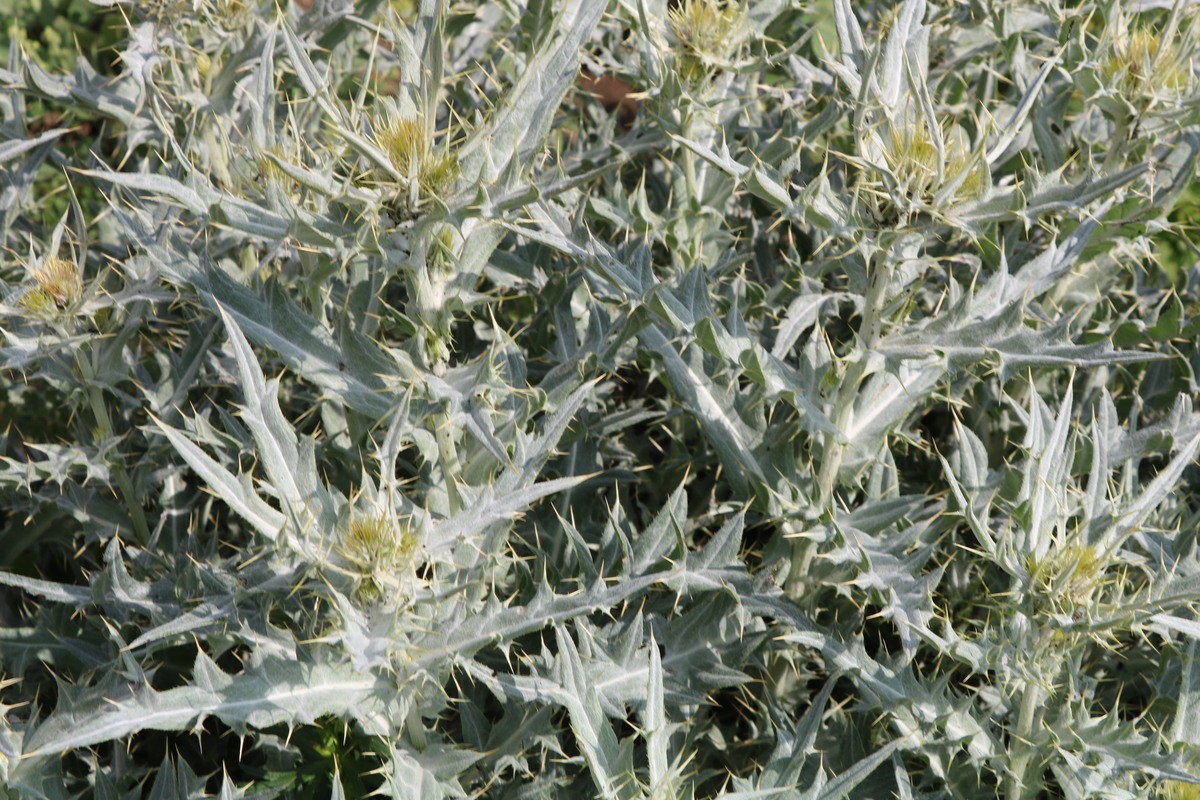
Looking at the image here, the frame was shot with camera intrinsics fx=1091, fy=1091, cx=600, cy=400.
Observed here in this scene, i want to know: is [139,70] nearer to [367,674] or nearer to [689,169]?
[689,169]

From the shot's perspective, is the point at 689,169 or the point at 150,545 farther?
the point at 689,169

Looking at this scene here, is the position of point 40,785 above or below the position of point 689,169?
below

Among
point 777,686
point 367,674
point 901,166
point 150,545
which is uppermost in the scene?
point 901,166

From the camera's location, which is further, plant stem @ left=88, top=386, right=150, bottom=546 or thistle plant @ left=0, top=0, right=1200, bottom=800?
plant stem @ left=88, top=386, right=150, bottom=546

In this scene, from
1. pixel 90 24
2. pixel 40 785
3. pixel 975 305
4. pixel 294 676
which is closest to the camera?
pixel 294 676

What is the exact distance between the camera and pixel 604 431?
7.86 feet

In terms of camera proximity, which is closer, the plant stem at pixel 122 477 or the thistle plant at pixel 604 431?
the thistle plant at pixel 604 431

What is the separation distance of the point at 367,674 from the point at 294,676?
0.39 feet

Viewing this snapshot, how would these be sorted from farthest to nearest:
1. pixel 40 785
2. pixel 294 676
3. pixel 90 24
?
pixel 90 24 → pixel 40 785 → pixel 294 676

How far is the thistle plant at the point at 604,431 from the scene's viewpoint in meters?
1.73

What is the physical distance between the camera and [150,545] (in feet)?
7.65

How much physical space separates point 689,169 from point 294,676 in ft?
4.67

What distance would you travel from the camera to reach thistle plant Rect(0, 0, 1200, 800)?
68.0 inches

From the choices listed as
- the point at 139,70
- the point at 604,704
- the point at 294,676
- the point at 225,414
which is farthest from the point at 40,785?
the point at 139,70
